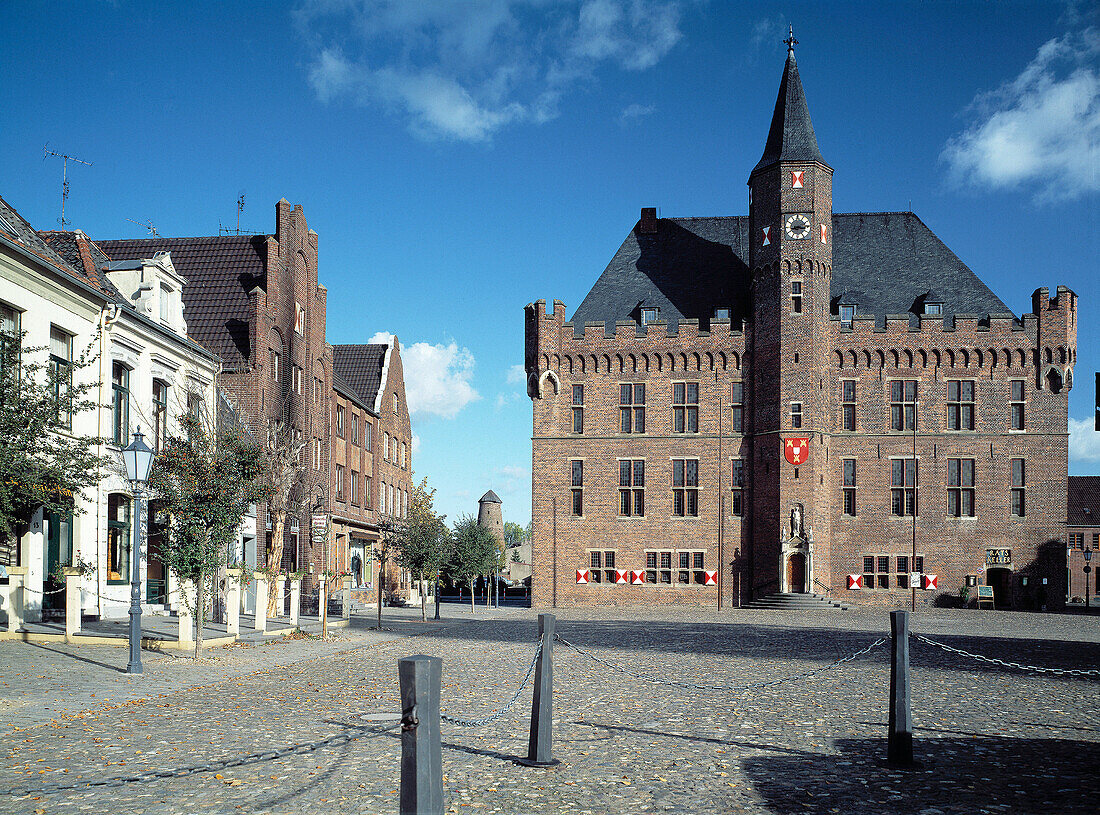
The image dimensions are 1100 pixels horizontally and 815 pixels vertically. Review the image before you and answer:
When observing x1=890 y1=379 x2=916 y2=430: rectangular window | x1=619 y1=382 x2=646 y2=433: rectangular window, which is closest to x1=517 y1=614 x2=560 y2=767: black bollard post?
x1=619 y1=382 x2=646 y2=433: rectangular window

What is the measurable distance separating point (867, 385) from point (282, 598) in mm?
31263

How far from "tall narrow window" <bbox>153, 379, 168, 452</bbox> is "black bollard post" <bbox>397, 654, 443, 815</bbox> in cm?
2490

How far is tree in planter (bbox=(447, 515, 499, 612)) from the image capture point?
41.2 metres

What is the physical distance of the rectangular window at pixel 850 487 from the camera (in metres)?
49.6

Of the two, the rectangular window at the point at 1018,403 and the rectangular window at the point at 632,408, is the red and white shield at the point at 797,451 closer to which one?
the rectangular window at the point at 632,408

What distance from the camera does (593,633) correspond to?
27781 millimetres

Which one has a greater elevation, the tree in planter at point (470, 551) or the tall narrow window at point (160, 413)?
the tall narrow window at point (160, 413)

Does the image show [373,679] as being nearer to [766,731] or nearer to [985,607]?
[766,731]

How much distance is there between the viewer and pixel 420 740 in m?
4.98

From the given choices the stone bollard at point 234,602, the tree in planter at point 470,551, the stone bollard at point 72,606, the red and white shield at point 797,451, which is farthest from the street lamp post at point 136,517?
the red and white shield at point 797,451

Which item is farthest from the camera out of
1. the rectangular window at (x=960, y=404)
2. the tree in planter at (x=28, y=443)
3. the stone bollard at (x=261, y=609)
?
the rectangular window at (x=960, y=404)

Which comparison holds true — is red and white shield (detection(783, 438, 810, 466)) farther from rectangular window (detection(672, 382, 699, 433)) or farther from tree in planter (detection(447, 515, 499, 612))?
tree in planter (detection(447, 515, 499, 612))

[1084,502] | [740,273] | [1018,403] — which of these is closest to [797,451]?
[740,273]

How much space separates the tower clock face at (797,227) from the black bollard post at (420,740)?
153 feet
